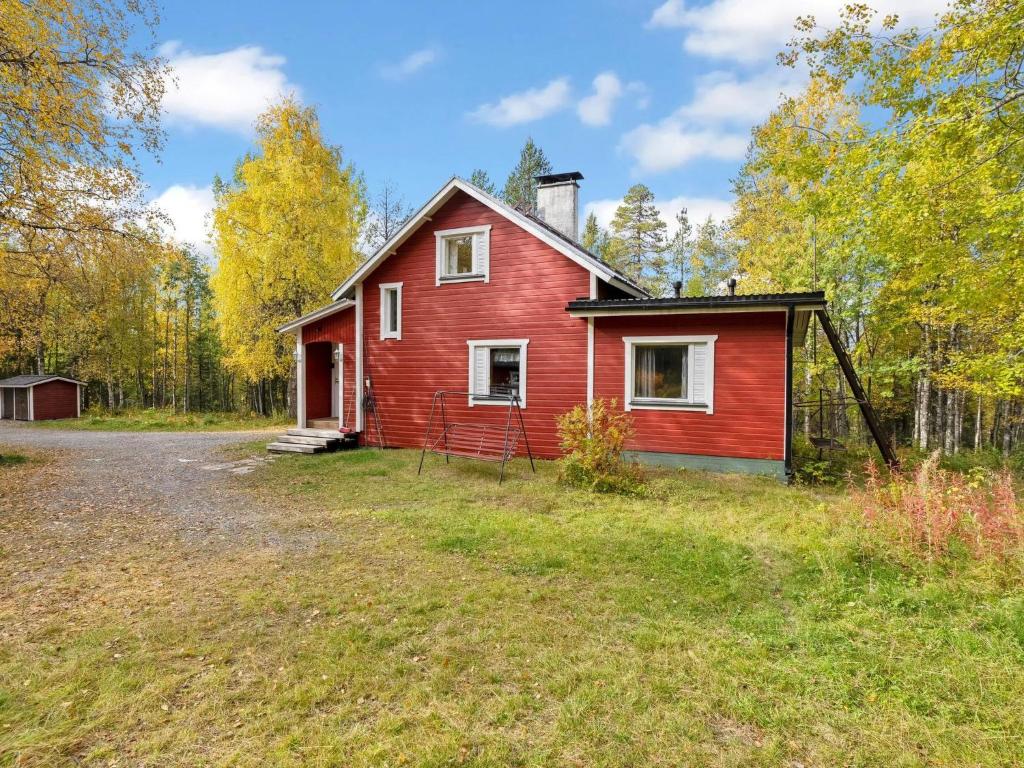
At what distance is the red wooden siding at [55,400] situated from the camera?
24.6 metres

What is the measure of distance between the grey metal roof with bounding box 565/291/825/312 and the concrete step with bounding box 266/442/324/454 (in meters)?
7.58

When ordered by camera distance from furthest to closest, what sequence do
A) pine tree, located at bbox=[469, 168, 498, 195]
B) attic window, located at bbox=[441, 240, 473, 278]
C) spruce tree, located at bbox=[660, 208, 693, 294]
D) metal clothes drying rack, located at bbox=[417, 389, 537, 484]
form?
spruce tree, located at bbox=[660, 208, 693, 294] < pine tree, located at bbox=[469, 168, 498, 195] < attic window, located at bbox=[441, 240, 473, 278] < metal clothes drying rack, located at bbox=[417, 389, 537, 484]

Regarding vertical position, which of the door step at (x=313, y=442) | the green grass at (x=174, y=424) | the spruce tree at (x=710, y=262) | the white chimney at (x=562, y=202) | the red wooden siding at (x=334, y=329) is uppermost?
the spruce tree at (x=710, y=262)

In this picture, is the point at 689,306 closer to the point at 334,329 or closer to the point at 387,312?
the point at 387,312

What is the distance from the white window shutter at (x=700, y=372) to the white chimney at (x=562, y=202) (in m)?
5.78

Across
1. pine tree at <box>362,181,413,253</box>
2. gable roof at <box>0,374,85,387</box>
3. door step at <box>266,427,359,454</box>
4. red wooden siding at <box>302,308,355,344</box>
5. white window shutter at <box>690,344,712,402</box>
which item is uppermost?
pine tree at <box>362,181,413,253</box>

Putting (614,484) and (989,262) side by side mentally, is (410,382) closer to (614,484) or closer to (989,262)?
(614,484)

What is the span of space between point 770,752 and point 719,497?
6150 millimetres

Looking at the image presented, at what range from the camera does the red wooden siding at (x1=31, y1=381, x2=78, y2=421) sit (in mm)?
24609

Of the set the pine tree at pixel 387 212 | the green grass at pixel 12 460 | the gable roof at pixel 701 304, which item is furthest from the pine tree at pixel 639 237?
the green grass at pixel 12 460

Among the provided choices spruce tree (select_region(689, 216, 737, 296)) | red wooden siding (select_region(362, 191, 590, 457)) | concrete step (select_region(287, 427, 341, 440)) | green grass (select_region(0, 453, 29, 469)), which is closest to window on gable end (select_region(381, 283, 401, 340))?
red wooden siding (select_region(362, 191, 590, 457))

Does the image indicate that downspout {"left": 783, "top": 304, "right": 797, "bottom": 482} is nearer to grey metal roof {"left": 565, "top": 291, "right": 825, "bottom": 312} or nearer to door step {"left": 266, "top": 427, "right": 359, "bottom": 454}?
grey metal roof {"left": 565, "top": 291, "right": 825, "bottom": 312}

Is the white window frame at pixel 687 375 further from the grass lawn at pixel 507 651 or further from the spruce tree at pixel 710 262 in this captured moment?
the spruce tree at pixel 710 262

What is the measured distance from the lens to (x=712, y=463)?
10367mm
